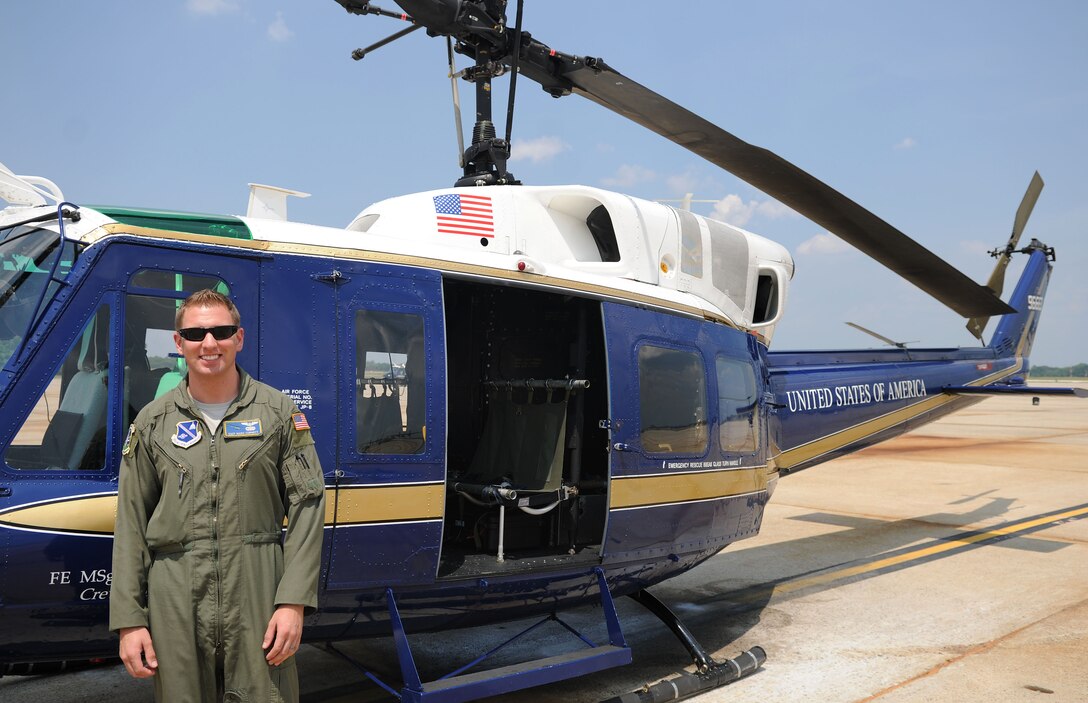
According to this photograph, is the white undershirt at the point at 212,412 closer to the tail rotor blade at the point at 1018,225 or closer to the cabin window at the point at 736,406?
the cabin window at the point at 736,406

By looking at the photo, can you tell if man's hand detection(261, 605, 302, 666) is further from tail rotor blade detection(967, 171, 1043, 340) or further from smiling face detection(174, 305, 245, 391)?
tail rotor blade detection(967, 171, 1043, 340)

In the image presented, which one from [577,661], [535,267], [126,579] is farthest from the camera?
[535,267]

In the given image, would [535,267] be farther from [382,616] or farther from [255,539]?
[255,539]

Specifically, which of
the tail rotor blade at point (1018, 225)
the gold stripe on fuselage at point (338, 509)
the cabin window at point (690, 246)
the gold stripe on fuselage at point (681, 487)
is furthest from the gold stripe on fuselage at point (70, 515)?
the tail rotor blade at point (1018, 225)

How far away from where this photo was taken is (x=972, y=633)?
6.57 m

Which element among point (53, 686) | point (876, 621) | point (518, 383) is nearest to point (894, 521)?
point (876, 621)

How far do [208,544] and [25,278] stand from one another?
1598mm

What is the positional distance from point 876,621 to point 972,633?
0.69m

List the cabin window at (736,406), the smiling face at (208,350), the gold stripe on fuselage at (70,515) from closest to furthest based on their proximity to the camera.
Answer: the smiling face at (208,350), the gold stripe on fuselage at (70,515), the cabin window at (736,406)

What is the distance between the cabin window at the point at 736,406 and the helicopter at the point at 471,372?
23mm

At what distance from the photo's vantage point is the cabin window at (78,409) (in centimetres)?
346

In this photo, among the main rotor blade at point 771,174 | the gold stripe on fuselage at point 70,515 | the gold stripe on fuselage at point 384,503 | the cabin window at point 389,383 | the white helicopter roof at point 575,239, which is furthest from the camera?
the main rotor blade at point 771,174

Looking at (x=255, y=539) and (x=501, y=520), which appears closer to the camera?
(x=255, y=539)

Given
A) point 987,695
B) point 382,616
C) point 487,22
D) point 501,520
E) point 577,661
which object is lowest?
point 987,695
